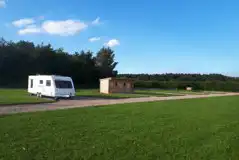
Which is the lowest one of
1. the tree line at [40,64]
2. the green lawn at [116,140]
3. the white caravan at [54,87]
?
the green lawn at [116,140]

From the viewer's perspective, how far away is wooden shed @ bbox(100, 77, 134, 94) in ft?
141

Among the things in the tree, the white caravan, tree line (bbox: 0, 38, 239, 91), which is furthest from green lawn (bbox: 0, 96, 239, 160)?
the tree

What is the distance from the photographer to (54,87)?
2711 cm

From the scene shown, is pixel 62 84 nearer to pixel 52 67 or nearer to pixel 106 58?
pixel 52 67

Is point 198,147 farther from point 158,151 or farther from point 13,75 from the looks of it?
point 13,75

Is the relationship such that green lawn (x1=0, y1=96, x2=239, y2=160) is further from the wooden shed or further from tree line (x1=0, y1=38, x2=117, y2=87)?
tree line (x1=0, y1=38, x2=117, y2=87)

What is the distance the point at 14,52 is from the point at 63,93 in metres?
31.9

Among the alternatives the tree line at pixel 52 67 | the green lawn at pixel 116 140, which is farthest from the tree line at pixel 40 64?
the green lawn at pixel 116 140

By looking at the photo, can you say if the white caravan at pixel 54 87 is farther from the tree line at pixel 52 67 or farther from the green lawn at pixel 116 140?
the tree line at pixel 52 67

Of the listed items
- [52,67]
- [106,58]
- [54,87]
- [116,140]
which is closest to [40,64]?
[52,67]

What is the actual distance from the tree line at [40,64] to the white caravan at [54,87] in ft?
87.5

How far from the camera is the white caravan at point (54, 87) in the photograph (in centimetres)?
2728

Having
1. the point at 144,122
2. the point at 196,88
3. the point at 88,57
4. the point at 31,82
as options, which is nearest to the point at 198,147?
the point at 144,122

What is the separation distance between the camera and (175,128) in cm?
1069
